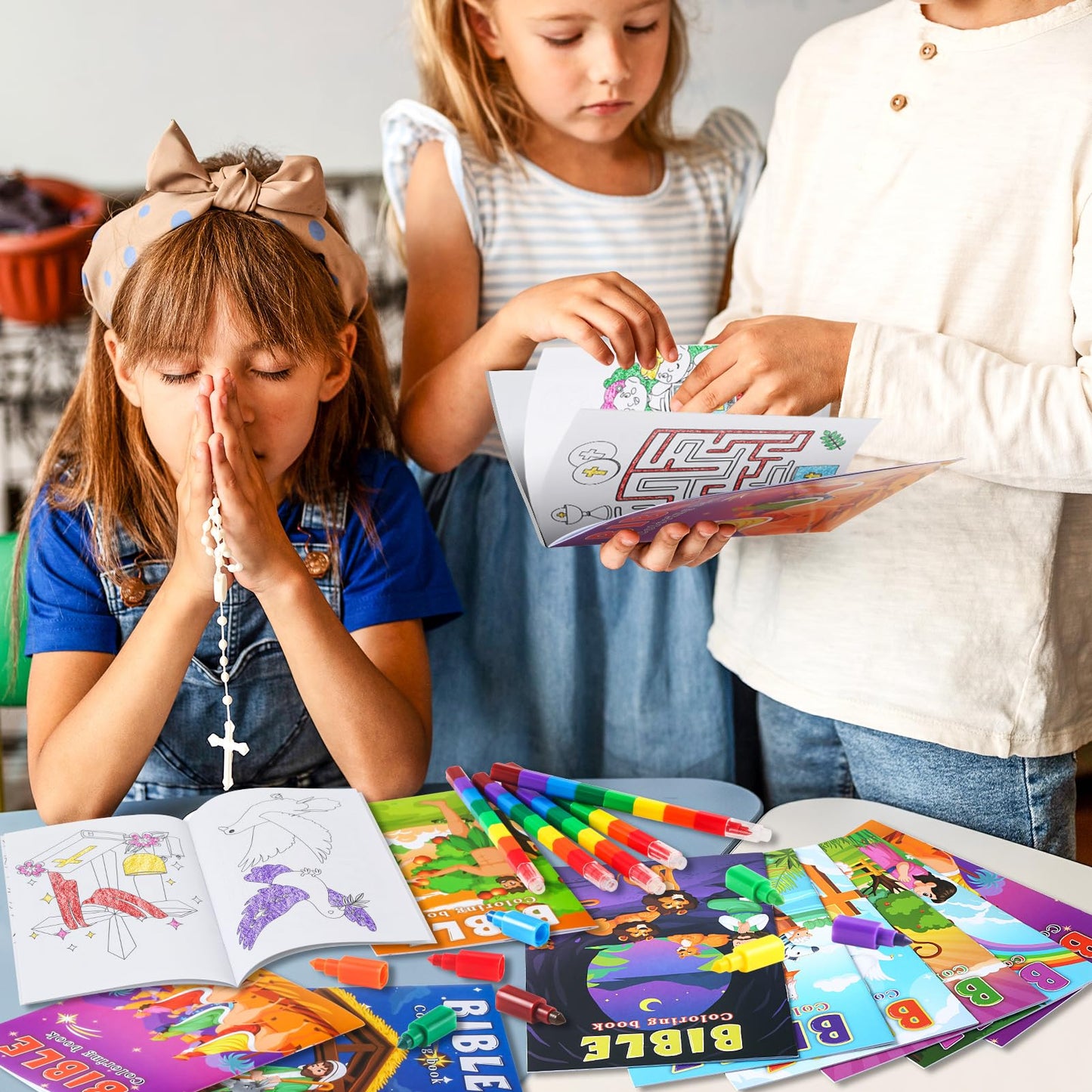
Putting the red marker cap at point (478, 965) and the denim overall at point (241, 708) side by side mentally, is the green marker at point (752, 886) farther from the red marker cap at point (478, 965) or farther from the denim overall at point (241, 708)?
the denim overall at point (241, 708)

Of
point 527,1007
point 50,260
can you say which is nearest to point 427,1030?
point 527,1007

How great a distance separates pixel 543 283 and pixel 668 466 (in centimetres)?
45

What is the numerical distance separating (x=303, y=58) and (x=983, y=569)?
1.37 meters

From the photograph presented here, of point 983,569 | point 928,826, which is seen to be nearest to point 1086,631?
point 983,569

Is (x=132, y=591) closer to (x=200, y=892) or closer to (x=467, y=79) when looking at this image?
(x=200, y=892)

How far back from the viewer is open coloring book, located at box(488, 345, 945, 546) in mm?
773

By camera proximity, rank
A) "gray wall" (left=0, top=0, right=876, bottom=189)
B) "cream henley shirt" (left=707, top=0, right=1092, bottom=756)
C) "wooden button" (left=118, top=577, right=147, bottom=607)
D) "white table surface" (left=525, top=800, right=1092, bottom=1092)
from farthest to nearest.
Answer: "gray wall" (left=0, top=0, right=876, bottom=189)
"wooden button" (left=118, top=577, right=147, bottom=607)
"cream henley shirt" (left=707, top=0, right=1092, bottom=756)
"white table surface" (left=525, top=800, right=1092, bottom=1092)

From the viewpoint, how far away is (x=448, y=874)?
823 mm

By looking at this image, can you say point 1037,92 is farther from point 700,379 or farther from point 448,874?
point 448,874

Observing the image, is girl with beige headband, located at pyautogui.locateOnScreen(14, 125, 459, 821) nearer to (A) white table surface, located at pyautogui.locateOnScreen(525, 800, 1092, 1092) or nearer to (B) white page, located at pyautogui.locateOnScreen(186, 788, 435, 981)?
(B) white page, located at pyautogui.locateOnScreen(186, 788, 435, 981)

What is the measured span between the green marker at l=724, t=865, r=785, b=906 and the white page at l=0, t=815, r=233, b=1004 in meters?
0.35

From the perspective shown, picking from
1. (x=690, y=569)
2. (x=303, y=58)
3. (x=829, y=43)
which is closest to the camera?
(x=829, y=43)

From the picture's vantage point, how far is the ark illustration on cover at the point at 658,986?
65 centimetres

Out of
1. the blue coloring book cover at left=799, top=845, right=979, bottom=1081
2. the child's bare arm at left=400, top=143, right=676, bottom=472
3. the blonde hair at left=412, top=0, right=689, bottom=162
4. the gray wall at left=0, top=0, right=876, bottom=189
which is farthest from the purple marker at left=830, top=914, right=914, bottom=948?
the gray wall at left=0, top=0, right=876, bottom=189
